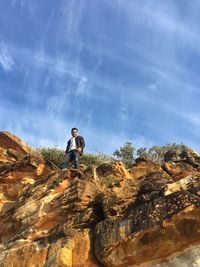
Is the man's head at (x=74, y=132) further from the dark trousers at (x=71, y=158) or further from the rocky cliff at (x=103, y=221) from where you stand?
the rocky cliff at (x=103, y=221)

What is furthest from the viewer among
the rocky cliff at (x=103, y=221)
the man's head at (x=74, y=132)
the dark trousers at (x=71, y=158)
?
the man's head at (x=74, y=132)

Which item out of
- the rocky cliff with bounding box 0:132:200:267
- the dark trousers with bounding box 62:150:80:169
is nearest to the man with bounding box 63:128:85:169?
the dark trousers with bounding box 62:150:80:169

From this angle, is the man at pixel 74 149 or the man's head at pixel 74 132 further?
the man's head at pixel 74 132

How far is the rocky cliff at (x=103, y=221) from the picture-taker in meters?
10.0

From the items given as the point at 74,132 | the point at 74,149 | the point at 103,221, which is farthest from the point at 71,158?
the point at 103,221

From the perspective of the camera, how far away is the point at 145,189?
12523 mm

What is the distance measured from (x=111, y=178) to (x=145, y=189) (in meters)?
3.89

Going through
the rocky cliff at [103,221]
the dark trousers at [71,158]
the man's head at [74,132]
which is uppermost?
the man's head at [74,132]

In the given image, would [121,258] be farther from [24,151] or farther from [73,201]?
[24,151]

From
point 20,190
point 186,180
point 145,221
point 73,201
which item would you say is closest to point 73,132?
point 20,190

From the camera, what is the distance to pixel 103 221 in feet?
37.5

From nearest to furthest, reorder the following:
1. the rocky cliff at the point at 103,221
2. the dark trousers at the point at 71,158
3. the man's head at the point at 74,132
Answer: the rocky cliff at the point at 103,221 → the dark trousers at the point at 71,158 → the man's head at the point at 74,132

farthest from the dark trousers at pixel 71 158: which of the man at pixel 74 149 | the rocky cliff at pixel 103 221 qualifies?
the rocky cliff at pixel 103 221

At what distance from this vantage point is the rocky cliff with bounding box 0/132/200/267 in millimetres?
10000
